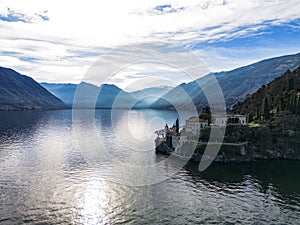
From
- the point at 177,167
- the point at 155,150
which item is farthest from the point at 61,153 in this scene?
the point at 177,167

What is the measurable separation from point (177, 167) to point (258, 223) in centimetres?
2626

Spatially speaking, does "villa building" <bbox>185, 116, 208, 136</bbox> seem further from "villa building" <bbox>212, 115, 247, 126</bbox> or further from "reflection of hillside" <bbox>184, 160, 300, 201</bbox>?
"reflection of hillside" <bbox>184, 160, 300, 201</bbox>

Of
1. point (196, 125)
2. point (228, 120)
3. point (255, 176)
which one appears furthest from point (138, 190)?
point (228, 120)

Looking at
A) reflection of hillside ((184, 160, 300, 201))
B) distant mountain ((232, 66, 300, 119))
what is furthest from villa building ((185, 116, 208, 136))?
distant mountain ((232, 66, 300, 119))

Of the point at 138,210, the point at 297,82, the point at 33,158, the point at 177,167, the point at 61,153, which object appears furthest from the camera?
the point at 297,82

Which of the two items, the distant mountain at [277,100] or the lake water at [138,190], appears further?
the distant mountain at [277,100]

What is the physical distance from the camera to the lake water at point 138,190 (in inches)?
1385

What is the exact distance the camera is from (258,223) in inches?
1336

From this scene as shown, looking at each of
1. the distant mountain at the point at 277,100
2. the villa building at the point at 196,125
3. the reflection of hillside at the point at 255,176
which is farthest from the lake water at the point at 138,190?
the distant mountain at the point at 277,100

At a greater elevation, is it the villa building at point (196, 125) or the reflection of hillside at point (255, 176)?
the villa building at point (196, 125)

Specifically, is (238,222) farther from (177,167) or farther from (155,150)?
(155,150)

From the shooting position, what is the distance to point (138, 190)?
145 ft

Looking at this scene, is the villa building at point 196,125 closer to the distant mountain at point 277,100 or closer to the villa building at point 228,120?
the villa building at point 228,120

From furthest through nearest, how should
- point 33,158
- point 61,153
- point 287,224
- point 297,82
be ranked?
point 297,82 → point 61,153 → point 33,158 → point 287,224
